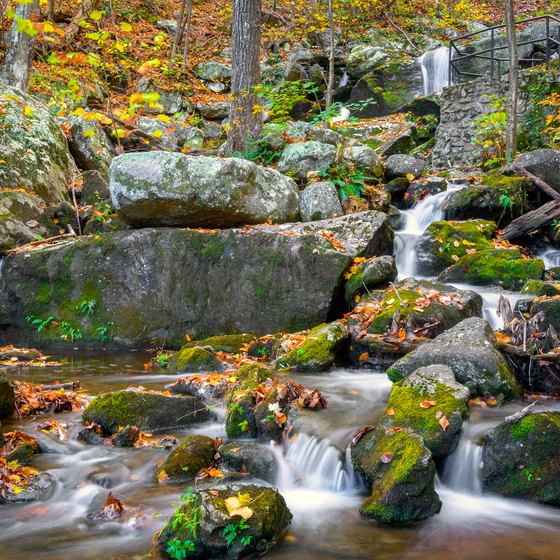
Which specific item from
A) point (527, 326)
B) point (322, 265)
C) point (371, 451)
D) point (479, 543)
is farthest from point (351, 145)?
point (479, 543)

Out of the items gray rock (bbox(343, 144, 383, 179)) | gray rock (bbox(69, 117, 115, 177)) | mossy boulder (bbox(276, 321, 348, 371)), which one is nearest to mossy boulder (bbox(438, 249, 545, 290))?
mossy boulder (bbox(276, 321, 348, 371))

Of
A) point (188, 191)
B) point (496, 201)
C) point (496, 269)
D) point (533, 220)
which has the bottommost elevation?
point (496, 269)

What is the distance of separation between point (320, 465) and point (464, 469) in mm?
1076

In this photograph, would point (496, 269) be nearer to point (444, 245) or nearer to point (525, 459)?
point (444, 245)

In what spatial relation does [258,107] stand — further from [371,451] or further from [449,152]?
[371,451]

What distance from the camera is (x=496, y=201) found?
33.1 feet

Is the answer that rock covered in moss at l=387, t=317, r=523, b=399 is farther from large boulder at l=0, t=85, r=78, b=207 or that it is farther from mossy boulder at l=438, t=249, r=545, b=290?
large boulder at l=0, t=85, r=78, b=207

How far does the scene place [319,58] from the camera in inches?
851

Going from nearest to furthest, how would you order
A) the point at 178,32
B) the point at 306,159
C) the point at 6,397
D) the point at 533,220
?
the point at 6,397 < the point at 533,220 < the point at 306,159 < the point at 178,32

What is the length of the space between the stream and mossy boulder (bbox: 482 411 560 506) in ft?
0.30

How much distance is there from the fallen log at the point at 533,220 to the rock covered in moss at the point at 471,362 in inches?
185

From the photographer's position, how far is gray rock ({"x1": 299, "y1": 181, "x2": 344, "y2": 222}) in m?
9.74

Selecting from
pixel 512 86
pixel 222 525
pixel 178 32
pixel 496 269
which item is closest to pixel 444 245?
pixel 496 269

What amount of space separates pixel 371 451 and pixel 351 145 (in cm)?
840
